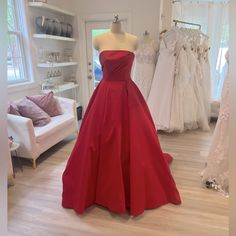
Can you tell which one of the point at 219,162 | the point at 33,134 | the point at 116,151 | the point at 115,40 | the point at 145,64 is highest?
the point at 115,40

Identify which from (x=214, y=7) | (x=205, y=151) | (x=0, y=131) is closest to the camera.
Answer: (x=0, y=131)

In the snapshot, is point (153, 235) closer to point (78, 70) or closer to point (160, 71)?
point (160, 71)

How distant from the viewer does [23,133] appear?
2.49 metres

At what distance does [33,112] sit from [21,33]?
1.33 m

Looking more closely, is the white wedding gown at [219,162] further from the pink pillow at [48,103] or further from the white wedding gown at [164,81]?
the pink pillow at [48,103]

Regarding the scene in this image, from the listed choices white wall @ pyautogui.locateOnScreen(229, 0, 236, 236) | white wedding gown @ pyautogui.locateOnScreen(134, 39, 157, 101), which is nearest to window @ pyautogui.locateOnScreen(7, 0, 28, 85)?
white wedding gown @ pyautogui.locateOnScreen(134, 39, 157, 101)

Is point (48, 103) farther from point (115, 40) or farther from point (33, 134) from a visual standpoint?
point (115, 40)

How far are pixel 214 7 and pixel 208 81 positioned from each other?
1.23 m

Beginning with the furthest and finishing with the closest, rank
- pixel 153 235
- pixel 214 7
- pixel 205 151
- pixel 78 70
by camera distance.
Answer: pixel 78 70 < pixel 214 7 < pixel 205 151 < pixel 153 235

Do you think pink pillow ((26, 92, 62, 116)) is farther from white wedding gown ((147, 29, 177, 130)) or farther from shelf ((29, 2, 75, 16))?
white wedding gown ((147, 29, 177, 130))

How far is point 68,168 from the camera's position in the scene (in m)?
1.93

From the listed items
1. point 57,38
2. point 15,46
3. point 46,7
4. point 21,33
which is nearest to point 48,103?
point 15,46

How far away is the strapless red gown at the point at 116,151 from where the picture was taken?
1.79 m

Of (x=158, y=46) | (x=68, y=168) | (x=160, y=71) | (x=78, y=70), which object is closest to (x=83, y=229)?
(x=68, y=168)
